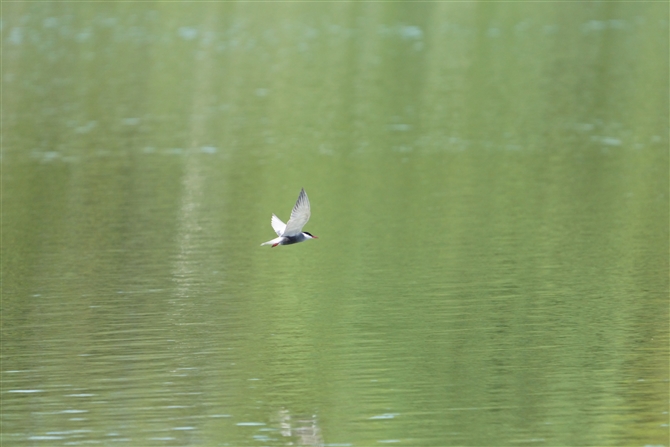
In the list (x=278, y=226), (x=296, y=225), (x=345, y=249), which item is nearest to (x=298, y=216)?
(x=296, y=225)

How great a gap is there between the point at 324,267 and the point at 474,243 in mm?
3713

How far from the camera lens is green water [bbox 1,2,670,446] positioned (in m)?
17.3

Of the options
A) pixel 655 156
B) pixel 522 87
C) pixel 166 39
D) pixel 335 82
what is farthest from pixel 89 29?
pixel 655 156

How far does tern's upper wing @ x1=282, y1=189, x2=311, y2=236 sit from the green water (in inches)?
84.9

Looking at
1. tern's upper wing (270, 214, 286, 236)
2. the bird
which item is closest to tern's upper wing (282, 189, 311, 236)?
the bird

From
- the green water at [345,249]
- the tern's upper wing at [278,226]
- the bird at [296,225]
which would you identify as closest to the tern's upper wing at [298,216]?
the bird at [296,225]

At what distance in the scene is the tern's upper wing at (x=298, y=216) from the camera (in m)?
18.0

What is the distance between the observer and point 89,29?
83.3m

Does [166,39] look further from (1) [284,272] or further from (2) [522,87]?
(1) [284,272]

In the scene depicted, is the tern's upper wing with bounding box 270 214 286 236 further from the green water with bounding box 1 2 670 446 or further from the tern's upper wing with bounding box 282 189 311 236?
the green water with bounding box 1 2 670 446

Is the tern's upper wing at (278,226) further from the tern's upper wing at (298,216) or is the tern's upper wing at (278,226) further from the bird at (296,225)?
the tern's upper wing at (298,216)

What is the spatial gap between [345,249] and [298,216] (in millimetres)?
9838

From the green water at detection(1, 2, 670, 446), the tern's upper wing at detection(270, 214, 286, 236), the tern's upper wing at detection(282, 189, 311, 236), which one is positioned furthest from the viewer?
the tern's upper wing at detection(270, 214, 286, 236)

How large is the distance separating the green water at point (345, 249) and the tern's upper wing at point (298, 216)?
2.16 m
